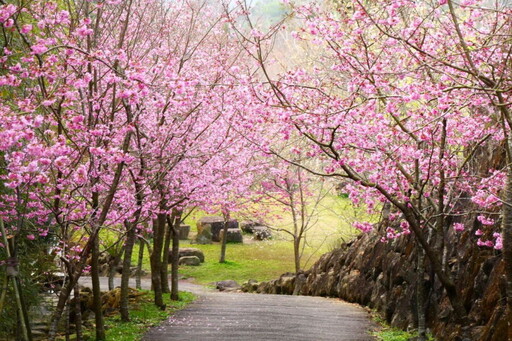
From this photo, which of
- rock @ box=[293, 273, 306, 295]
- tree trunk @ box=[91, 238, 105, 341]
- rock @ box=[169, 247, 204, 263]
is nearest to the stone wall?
rock @ box=[293, 273, 306, 295]

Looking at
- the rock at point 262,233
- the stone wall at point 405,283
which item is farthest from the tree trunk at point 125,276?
the rock at point 262,233

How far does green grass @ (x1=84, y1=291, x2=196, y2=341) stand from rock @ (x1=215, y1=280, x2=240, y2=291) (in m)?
6.36

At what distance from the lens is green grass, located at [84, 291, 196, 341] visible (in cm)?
1262

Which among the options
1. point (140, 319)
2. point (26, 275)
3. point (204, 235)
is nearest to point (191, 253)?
point (204, 235)

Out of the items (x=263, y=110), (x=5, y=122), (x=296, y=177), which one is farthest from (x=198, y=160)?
(x=296, y=177)

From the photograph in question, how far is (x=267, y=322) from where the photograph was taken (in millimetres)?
13633

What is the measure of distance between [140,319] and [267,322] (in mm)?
3303

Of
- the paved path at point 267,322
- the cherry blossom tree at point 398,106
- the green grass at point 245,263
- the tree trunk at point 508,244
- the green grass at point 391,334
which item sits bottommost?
the green grass at point 391,334

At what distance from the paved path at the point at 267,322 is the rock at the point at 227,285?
271 inches

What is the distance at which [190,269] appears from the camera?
29016mm

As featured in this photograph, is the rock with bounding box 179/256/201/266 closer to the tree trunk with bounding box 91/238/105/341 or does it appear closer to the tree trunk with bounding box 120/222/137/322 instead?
the tree trunk with bounding box 120/222/137/322

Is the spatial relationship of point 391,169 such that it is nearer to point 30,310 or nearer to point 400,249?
point 400,249

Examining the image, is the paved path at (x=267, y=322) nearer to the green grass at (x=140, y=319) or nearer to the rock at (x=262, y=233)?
the green grass at (x=140, y=319)

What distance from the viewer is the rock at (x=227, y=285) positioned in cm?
2487
